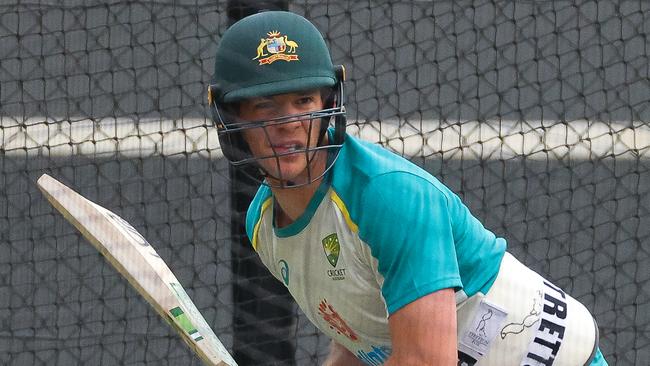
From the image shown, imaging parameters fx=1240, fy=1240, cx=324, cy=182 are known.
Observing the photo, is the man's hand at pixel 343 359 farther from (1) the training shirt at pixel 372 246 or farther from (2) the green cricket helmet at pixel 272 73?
(2) the green cricket helmet at pixel 272 73

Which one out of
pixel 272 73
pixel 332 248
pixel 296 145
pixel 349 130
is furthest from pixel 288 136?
A: pixel 349 130

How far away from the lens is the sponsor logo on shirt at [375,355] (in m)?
2.68

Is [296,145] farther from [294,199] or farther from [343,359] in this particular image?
[343,359]

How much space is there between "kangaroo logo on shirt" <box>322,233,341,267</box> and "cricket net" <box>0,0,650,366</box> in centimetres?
181

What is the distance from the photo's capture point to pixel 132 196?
14.5 feet

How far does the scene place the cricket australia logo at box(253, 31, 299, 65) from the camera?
2.42 meters

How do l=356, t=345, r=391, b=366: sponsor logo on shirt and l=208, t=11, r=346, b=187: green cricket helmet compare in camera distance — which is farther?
l=356, t=345, r=391, b=366: sponsor logo on shirt

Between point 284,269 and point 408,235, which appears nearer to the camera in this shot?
point 408,235

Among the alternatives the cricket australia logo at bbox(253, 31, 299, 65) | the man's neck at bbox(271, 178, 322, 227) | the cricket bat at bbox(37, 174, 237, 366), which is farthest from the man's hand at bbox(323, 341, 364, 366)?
the cricket australia logo at bbox(253, 31, 299, 65)

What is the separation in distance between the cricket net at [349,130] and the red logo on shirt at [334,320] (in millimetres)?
1624

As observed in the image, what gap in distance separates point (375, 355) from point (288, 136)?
1.92ft

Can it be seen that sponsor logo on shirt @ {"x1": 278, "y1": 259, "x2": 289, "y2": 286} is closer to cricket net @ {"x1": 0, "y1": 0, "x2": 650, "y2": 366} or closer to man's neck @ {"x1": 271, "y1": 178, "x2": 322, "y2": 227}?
man's neck @ {"x1": 271, "y1": 178, "x2": 322, "y2": 227}

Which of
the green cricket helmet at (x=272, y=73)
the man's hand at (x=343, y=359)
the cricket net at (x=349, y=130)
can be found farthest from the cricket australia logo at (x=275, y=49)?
the cricket net at (x=349, y=130)

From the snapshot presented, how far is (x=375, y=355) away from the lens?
2.75m
